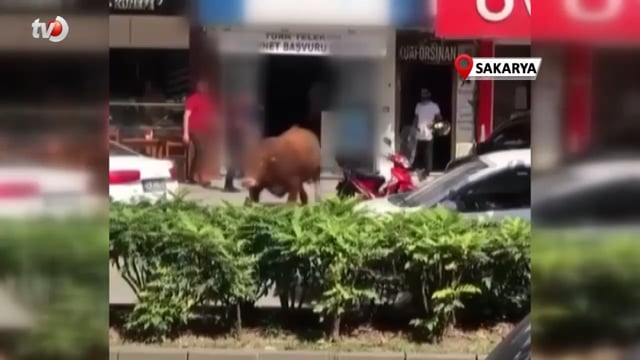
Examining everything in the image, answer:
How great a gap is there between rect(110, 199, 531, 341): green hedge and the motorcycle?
10.1 ft

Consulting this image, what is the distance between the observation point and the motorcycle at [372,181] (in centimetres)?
1080

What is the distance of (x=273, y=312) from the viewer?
738cm

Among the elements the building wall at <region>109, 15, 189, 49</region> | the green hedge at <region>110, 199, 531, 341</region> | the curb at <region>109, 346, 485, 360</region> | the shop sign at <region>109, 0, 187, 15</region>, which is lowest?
the curb at <region>109, 346, 485, 360</region>

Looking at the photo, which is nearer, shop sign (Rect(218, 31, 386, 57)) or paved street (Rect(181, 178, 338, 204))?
paved street (Rect(181, 178, 338, 204))

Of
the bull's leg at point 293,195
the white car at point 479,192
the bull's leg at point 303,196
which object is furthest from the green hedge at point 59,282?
the bull's leg at point 293,195

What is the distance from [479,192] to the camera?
26.0 feet

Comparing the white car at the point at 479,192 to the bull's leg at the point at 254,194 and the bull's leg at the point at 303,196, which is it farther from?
the bull's leg at the point at 254,194

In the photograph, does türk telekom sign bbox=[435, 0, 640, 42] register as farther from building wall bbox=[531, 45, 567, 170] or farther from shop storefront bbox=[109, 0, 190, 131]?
shop storefront bbox=[109, 0, 190, 131]

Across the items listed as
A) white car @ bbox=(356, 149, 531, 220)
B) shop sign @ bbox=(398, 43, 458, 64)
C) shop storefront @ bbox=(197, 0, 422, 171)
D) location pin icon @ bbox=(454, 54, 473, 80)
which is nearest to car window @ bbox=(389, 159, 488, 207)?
white car @ bbox=(356, 149, 531, 220)

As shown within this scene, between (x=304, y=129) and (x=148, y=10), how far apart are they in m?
5.37

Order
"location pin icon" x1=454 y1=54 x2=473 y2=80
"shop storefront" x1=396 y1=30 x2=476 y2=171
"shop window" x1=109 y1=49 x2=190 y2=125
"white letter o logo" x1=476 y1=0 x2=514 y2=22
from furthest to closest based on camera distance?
"shop storefront" x1=396 y1=30 x2=476 y2=171
"shop window" x1=109 y1=49 x2=190 y2=125
"location pin icon" x1=454 y1=54 x2=473 y2=80
"white letter o logo" x1=476 y1=0 x2=514 y2=22

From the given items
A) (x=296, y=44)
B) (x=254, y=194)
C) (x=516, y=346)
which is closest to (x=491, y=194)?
(x=254, y=194)

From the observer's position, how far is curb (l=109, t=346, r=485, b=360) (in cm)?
670

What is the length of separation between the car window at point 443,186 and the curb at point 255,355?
154 cm
